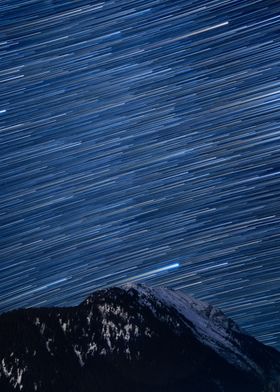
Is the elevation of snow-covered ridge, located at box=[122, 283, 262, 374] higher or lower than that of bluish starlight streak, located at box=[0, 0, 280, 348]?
lower

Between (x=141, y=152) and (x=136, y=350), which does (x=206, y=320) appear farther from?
(x=141, y=152)

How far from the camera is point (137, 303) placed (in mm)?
1663

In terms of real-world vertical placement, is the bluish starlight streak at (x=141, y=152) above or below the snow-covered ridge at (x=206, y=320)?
above

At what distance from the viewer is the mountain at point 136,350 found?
1.57m

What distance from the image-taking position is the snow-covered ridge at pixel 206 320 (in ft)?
5.25

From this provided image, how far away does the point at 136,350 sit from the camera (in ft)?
5.20

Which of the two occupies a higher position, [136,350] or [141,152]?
[141,152]

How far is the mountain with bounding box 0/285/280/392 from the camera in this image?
1.57 m

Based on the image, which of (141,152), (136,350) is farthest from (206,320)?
(141,152)

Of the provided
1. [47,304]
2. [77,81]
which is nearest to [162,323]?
[47,304]

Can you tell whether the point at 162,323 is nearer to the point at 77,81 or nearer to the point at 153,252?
the point at 153,252

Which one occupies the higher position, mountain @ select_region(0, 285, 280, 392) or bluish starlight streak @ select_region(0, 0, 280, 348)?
bluish starlight streak @ select_region(0, 0, 280, 348)

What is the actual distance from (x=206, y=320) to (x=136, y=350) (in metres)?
0.29

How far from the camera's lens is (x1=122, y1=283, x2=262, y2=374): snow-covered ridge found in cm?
160
